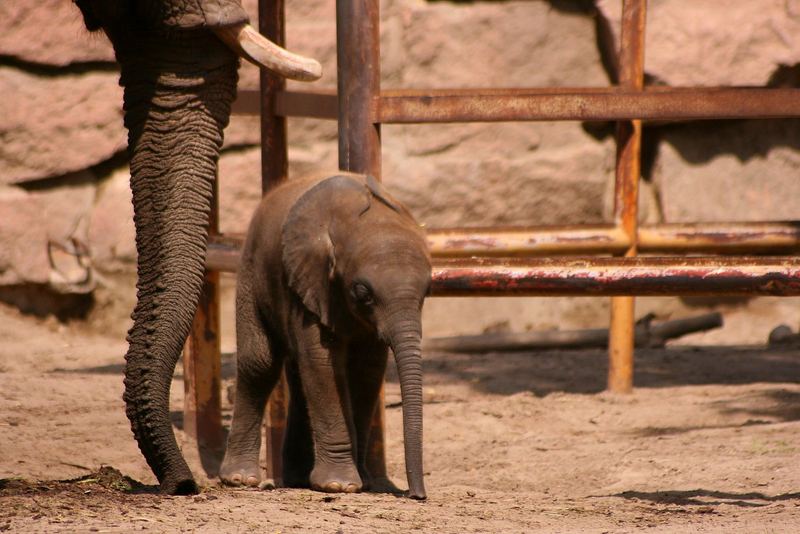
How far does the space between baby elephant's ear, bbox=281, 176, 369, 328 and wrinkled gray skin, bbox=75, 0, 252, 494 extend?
613mm

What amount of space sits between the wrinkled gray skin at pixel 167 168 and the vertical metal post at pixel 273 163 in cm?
164

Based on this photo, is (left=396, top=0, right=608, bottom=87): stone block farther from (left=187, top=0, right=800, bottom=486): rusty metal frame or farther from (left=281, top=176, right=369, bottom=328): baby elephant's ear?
(left=281, top=176, right=369, bottom=328): baby elephant's ear

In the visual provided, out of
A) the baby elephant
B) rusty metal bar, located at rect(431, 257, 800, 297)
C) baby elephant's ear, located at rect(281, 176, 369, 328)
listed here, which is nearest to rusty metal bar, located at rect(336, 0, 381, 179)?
the baby elephant

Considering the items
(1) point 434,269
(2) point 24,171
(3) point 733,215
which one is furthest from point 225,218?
(1) point 434,269

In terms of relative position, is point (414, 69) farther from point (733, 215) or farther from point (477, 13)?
point (733, 215)

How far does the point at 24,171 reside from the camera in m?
8.23

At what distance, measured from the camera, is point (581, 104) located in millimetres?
5629

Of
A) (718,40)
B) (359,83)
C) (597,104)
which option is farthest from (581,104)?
(718,40)

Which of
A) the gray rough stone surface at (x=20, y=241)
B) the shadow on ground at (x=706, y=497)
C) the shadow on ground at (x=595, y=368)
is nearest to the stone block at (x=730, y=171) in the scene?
the shadow on ground at (x=595, y=368)

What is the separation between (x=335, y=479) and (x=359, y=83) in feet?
4.82

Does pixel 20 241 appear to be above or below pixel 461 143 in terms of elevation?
below

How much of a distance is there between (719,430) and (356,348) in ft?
6.36

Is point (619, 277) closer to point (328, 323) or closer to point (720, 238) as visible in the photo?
point (328, 323)

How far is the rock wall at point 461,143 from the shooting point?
823cm
